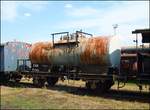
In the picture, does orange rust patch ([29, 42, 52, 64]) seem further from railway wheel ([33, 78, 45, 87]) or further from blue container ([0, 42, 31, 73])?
blue container ([0, 42, 31, 73])

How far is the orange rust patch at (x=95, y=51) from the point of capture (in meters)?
21.2

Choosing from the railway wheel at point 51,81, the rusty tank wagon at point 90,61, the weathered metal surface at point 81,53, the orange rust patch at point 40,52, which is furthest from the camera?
the railway wheel at point 51,81

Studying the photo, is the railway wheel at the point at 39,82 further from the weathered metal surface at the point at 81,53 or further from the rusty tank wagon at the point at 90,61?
the weathered metal surface at the point at 81,53

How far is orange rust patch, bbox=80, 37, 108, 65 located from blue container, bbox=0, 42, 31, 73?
9.20 metres

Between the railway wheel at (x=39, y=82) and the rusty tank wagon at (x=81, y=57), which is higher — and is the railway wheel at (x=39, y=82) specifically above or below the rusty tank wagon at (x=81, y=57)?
below

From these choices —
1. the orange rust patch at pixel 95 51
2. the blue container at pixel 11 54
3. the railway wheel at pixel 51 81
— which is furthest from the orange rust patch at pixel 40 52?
the orange rust patch at pixel 95 51

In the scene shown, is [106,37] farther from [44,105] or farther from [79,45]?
[44,105]

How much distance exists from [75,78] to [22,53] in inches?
356

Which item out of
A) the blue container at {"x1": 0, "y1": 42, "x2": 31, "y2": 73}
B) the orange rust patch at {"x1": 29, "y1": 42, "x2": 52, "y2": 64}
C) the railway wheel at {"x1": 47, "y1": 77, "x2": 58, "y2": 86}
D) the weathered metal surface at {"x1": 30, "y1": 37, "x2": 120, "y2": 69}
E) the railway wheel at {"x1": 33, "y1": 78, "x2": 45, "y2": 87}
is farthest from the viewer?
the blue container at {"x1": 0, "y1": 42, "x2": 31, "y2": 73}

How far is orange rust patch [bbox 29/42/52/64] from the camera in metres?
25.5

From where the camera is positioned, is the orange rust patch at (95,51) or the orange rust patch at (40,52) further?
the orange rust patch at (40,52)

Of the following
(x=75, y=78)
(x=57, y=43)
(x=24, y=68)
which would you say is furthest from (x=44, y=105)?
(x=24, y=68)

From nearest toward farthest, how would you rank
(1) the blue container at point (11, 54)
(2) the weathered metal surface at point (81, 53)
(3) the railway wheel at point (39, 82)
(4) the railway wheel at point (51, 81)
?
(2) the weathered metal surface at point (81, 53)
(3) the railway wheel at point (39, 82)
(4) the railway wheel at point (51, 81)
(1) the blue container at point (11, 54)

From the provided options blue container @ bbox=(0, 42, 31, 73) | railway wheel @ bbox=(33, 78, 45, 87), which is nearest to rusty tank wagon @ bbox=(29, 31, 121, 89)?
railway wheel @ bbox=(33, 78, 45, 87)
